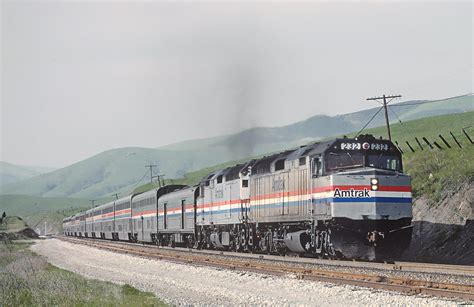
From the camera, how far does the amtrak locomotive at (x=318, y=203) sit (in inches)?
955

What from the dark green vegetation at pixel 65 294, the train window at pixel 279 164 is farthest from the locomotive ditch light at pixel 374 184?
the dark green vegetation at pixel 65 294

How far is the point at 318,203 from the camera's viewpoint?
25688 millimetres

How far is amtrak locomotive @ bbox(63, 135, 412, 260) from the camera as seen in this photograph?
24.2m

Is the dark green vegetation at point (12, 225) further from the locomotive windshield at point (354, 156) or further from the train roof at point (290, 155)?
the locomotive windshield at point (354, 156)

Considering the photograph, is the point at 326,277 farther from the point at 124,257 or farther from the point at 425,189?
the point at 124,257

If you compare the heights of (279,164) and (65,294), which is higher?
(279,164)

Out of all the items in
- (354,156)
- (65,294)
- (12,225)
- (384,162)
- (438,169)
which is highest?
(438,169)

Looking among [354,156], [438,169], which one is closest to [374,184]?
[354,156]

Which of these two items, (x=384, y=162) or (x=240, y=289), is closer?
(x=240, y=289)

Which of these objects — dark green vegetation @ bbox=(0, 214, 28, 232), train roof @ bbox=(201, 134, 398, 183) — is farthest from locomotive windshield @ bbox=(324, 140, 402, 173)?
dark green vegetation @ bbox=(0, 214, 28, 232)

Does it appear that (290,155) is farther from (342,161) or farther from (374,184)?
(374,184)

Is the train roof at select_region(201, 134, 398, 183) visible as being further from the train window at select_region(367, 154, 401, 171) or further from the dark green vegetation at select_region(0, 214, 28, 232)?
the dark green vegetation at select_region(0, 214, 28, 232)

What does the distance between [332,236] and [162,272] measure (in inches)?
295

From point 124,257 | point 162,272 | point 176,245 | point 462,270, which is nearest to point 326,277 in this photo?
point 462,270
